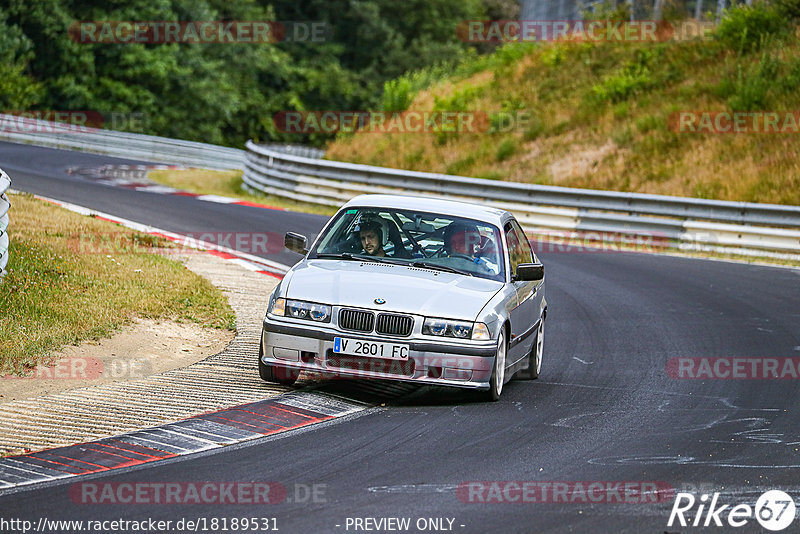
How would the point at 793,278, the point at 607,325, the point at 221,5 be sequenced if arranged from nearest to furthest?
1. the point at 607,325
2. the point at 793,278
3. the point at 221,5

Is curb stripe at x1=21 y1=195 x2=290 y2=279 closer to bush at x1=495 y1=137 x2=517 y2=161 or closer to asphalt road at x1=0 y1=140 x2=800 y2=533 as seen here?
asphalt road at x1=0 y1=140 x2=800 y2=533

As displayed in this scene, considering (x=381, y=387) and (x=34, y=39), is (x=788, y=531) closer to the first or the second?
(x=381, y=387)

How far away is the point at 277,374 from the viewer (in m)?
8.95

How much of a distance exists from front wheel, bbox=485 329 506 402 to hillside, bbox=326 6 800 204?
16.2 metres

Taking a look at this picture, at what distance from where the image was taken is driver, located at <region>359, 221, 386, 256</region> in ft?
31.4

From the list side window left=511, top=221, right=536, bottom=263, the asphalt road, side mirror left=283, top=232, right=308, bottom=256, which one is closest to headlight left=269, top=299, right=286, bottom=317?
side mirror left=283, top=232, right=308, bottom=256

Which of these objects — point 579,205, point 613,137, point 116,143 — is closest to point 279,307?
point 579,205

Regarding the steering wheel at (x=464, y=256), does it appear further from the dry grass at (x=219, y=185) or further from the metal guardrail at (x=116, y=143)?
the metal guardrail at (x=116, y=143)

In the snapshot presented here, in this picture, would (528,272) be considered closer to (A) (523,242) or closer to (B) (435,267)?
(B) (435,267)

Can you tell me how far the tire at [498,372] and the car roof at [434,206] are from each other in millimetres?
1340

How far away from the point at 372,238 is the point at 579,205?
13816 mm

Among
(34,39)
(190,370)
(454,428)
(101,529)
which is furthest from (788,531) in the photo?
(34,39)

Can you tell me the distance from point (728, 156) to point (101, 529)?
75.7 feet

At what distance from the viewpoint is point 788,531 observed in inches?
229
